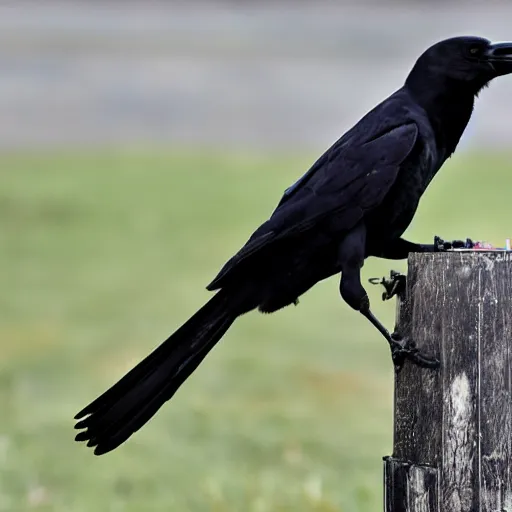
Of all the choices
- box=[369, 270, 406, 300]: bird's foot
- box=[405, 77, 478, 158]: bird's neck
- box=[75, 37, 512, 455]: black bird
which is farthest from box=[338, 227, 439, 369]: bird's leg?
box=[405, 77, 478, 158]: bird's neck

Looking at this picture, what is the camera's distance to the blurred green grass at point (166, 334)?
237 inches

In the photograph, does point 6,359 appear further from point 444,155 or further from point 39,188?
point 39,188

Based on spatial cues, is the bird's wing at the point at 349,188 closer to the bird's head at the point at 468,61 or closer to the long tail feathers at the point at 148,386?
the long tail feathers at the point at 148,386

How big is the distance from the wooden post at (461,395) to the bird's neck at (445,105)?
1.37 m

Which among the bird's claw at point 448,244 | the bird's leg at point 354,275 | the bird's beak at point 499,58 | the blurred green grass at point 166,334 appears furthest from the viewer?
the blurred green grass at point 166,334

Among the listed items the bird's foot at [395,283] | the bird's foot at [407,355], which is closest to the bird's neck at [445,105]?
the bird's foot at [395,283]

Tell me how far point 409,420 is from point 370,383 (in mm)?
4732

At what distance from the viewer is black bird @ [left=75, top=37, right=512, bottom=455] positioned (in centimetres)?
426

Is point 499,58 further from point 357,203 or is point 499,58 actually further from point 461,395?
point 461,395

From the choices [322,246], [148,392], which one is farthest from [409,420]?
[322,246]

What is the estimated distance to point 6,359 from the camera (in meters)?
8.35

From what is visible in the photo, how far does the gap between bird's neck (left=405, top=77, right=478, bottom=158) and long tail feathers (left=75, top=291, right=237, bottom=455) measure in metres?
1.09

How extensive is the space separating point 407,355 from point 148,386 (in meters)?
0.87

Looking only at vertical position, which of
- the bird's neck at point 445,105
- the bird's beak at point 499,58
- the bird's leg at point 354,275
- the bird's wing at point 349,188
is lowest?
the bird's leg at point 354,275
